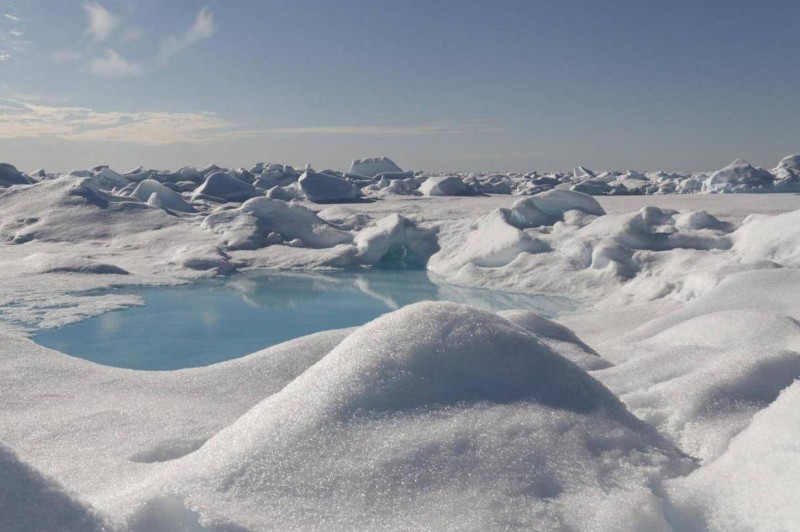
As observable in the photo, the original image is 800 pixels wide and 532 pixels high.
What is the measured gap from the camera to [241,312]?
744 centimetres

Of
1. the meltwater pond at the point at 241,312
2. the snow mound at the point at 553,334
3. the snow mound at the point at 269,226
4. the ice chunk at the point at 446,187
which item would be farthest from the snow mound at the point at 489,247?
the ice chunk at the point at 446,187

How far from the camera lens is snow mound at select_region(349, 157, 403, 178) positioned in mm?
36594

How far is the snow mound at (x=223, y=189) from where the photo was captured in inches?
715

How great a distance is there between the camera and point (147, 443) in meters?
2.27

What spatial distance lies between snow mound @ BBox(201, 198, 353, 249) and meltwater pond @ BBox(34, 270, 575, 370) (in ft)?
5.08

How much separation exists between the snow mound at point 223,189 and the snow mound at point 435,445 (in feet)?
55.3

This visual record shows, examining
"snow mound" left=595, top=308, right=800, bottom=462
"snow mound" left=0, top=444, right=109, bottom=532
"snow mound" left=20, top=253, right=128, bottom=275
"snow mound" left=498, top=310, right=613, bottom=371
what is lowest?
"snow mound" left=20, top=253, right=128, bottom=275

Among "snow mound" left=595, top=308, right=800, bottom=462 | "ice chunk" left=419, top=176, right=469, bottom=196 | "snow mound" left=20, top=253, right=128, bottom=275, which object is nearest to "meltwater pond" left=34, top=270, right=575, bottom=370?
"snow mound" left=20, top=253, right=128, bottom=275

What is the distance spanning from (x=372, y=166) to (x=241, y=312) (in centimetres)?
2973

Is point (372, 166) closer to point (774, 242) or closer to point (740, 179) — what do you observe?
point (740, 179)

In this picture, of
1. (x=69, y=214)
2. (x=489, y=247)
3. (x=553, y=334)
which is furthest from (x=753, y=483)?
(x=69, y=214)

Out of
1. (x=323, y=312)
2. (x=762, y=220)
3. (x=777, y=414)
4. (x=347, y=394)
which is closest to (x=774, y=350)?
(x=777, y=414)

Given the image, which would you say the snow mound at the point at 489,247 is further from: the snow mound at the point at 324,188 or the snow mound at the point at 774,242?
the snow mound at the point at 324,188

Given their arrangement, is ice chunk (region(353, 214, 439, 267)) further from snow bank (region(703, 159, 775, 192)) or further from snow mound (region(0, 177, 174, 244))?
snow bank (region(703, 159, 775, 192))
